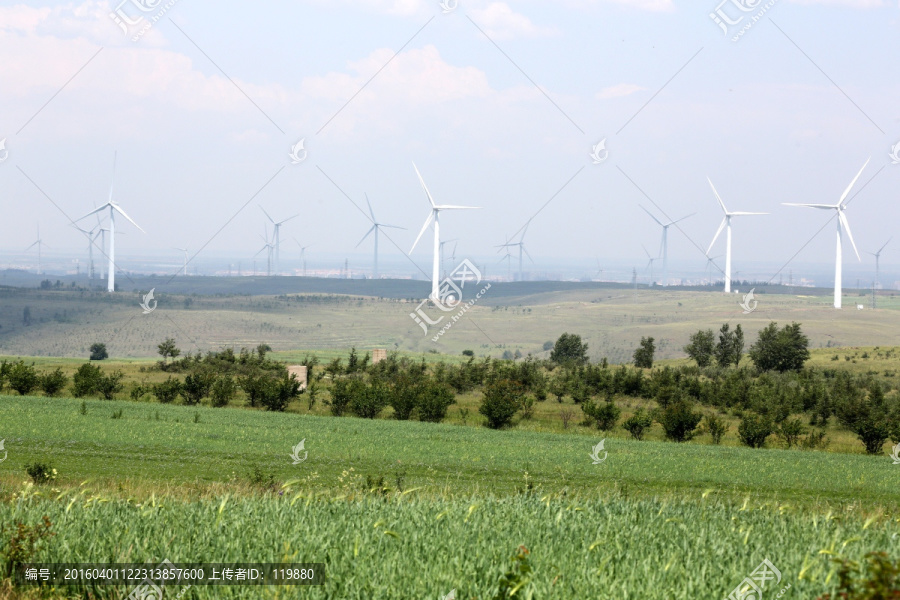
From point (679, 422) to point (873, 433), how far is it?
8440 mm

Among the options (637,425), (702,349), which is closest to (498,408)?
(637,425)

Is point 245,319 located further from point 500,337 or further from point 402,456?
point 402,456

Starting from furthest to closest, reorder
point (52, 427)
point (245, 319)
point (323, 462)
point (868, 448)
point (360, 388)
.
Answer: point (245, 319) → point (360, 388) → point (868, 448) → point (52, 427) → point (323, 462)

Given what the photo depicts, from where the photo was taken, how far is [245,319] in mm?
146500

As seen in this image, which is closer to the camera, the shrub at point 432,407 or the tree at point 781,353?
the shrub at point 432,407

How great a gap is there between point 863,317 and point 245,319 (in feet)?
356

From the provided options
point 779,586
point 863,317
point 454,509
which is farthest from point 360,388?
point 863,317

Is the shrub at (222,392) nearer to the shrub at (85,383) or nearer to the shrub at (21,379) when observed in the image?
the shrub at (85,383)

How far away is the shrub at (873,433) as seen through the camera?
38.7 meters

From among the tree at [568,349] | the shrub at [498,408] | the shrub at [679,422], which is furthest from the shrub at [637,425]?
the tree at [568,349]

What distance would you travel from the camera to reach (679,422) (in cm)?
4100

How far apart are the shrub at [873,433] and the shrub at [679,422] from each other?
719 cm

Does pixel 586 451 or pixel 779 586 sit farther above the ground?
pixel 779 586

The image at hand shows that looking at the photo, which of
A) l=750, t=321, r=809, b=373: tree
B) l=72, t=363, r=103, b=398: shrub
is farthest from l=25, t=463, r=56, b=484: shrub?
l=750, t=321, r=809, b=373: tree
